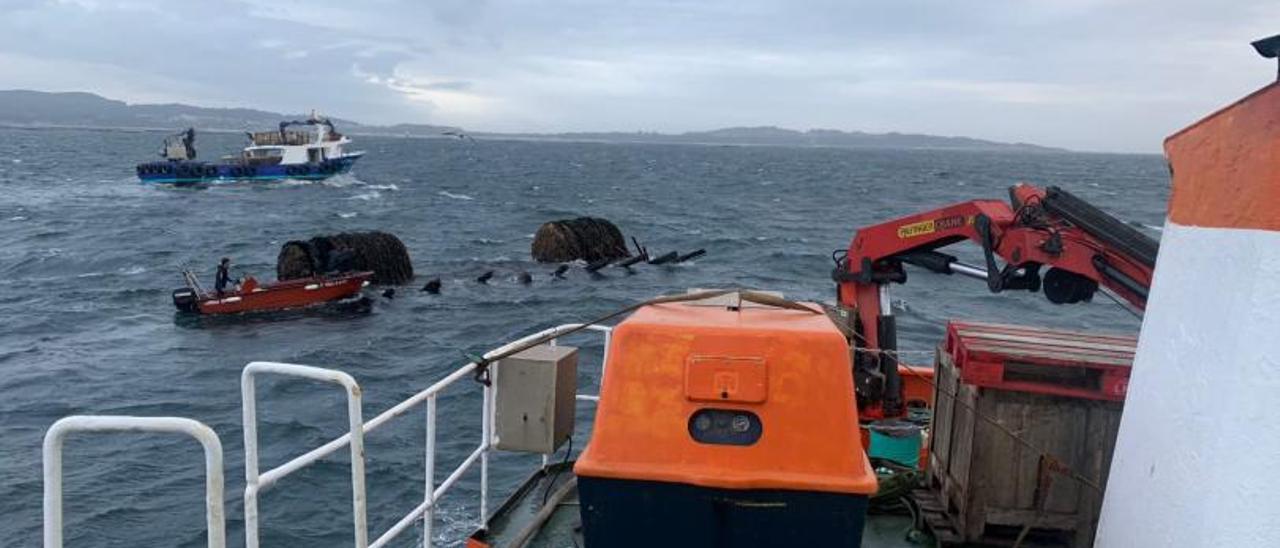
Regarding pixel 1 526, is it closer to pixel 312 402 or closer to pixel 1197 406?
pixel 312 402

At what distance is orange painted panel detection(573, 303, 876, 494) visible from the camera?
12.8 ft

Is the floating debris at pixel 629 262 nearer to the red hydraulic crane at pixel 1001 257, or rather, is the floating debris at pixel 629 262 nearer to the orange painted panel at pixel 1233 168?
the red hydraulic crane at pixel 1001 257

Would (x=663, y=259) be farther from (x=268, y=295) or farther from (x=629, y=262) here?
(x=268, y=295)

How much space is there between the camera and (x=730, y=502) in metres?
3.91

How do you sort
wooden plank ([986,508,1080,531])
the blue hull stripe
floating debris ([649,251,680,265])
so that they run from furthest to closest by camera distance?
the blue hull stripe < floating debris ([649,251,680,265]) < wooden plank ([986,508,1080,531])

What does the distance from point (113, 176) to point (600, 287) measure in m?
71.4

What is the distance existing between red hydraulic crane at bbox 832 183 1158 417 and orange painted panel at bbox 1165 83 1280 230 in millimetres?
3700

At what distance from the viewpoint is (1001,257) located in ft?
28.6

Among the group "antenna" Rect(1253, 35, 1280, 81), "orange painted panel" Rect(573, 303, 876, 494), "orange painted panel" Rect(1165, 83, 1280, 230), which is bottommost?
"orange painted panel" Rect(573, 303, 876, 494)

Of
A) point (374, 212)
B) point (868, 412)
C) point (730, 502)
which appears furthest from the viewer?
point (374, 212)

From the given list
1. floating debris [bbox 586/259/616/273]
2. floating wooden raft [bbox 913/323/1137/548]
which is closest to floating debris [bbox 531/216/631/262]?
floating debris [bbox 586/259/616/273]

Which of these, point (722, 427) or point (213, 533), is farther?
point (722, 427)

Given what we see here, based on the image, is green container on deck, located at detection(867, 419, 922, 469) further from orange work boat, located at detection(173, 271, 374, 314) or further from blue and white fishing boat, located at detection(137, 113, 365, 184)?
blue and white fishing boat, located at detection(137, 113, 365, 184)

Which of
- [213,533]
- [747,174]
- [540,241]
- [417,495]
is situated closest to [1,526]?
[417,495]
